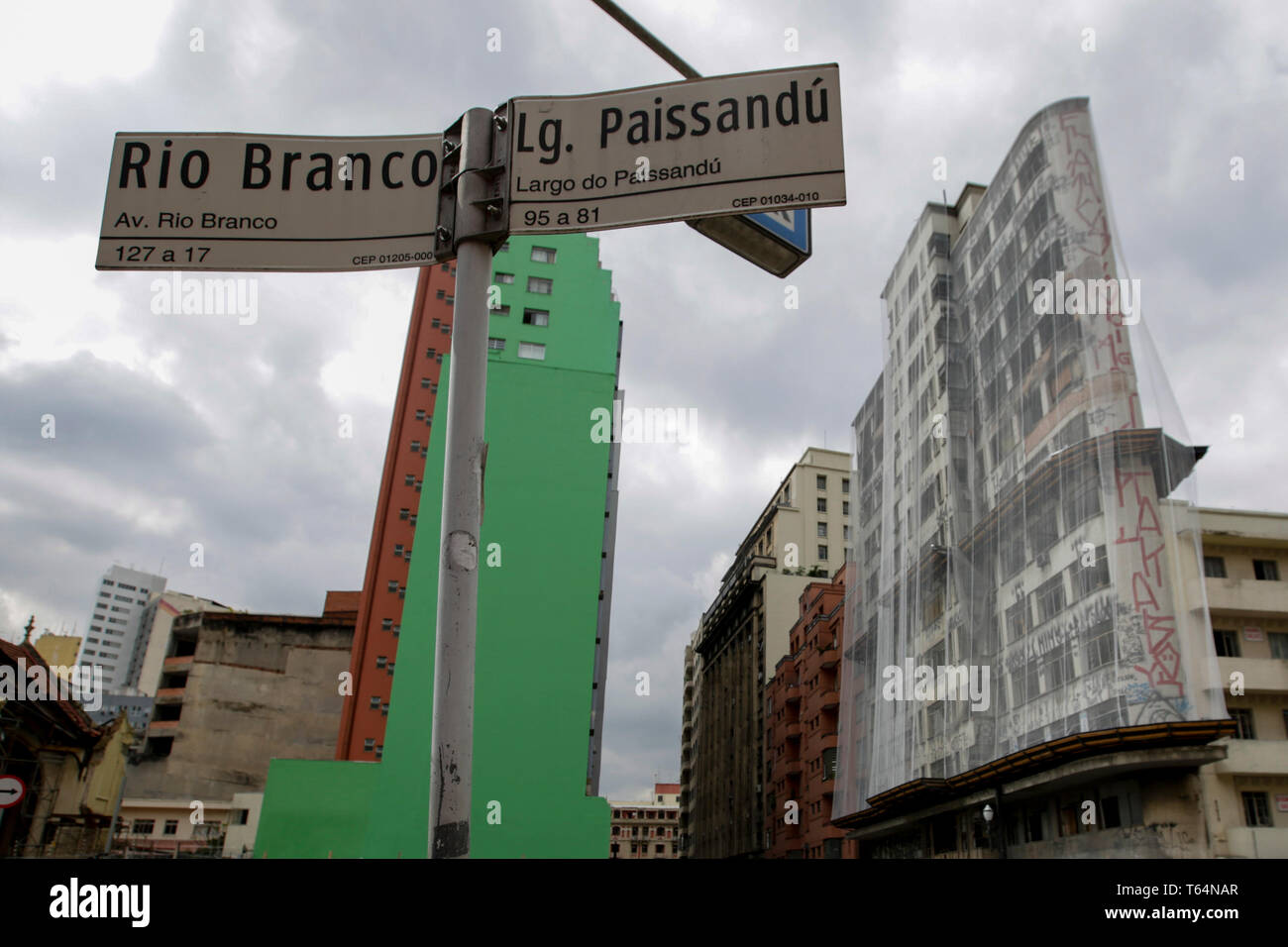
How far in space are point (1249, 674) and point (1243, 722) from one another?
170cm

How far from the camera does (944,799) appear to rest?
116ft

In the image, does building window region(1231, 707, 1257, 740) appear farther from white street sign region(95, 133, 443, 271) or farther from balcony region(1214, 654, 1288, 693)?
white street sign region(95, 133, 443, 271)

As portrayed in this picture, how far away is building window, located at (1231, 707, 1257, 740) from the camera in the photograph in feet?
101

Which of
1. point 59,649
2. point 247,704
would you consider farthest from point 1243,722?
point 59,649

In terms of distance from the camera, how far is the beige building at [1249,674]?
2697 centimetres

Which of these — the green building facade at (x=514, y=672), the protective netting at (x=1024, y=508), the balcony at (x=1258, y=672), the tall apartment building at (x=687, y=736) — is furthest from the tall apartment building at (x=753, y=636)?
the balcony at (x=1258, y=672)

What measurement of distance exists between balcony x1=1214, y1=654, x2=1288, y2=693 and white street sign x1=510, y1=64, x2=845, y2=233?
116 feet

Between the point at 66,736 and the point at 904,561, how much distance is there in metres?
35.4

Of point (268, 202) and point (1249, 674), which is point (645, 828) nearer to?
point (1249, 674)

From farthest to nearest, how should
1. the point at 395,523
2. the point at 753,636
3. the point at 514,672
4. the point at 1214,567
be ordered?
the point at 753,636, the point at 395,523, the point at 514,672, the point at 1214,567

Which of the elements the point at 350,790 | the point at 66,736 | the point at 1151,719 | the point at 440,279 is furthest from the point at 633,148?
the point at 440,279

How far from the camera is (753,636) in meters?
82.3

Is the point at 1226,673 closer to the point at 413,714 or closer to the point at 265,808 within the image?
the point at 413,714

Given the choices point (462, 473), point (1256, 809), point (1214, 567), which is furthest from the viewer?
point (1214, 567)
